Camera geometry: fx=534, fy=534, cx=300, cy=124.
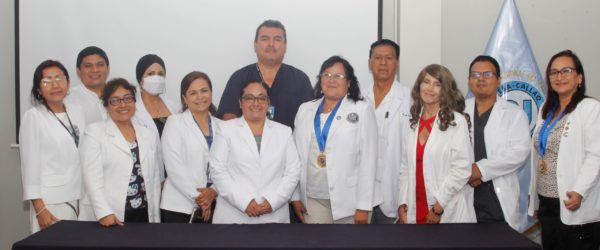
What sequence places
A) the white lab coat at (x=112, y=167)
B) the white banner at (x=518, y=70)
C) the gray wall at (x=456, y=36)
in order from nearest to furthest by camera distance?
the white lab coat at (x=112, y=167) < the white banner at (x=518, y=70) < the gray wall at (x=456, y=36)

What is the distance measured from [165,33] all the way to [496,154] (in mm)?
2604

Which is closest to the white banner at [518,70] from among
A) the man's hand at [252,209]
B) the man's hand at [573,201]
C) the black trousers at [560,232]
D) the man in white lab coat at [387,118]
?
the man in white lab coat at [387,118]

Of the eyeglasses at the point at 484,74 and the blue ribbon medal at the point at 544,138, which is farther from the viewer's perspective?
the eyeglasses at the point at 484,74

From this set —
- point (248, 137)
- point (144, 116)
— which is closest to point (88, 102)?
point (144, 116)

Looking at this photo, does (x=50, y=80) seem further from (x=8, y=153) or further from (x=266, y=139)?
(x=8, y=153)

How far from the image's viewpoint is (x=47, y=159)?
2.96 m

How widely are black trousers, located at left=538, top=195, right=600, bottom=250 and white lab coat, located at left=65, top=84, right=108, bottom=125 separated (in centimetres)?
281

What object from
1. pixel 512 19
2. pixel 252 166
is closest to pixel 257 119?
pixel 252 166

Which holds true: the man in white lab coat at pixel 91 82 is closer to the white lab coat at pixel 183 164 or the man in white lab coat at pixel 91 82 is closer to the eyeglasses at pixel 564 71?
the white lab coat at pixel 183 164

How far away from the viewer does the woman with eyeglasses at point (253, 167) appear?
2.89 m

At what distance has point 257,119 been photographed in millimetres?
3043

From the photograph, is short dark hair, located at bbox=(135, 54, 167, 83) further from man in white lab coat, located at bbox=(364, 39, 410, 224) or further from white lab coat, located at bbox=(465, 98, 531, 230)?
white lab coat, located at bbox=(465, 98, 531, 230)

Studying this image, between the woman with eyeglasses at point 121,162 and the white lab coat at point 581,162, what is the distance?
2253 millimetres

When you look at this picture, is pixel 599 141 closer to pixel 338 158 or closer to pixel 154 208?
pixel 338 158
